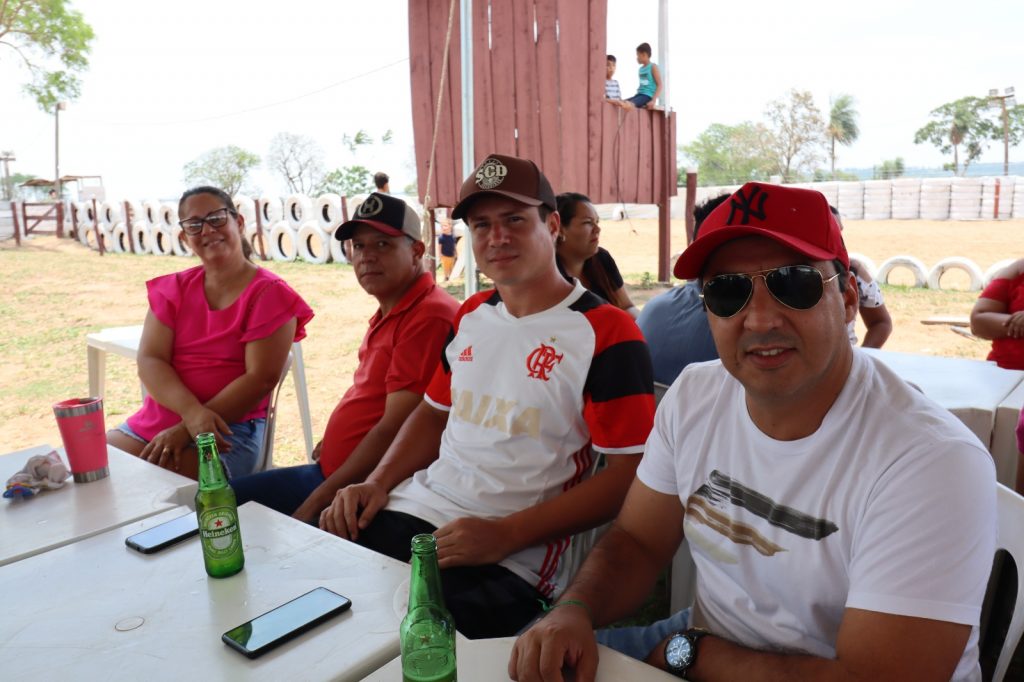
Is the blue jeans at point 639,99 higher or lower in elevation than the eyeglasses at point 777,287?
higher

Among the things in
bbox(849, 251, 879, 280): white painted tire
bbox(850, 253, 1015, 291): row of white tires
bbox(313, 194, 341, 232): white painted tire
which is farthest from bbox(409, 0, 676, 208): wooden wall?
bbox(313, 194, 341, 232): white painted tire

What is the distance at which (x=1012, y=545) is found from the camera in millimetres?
1274

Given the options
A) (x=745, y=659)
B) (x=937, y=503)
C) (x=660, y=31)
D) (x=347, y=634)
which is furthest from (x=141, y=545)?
(x=660, y=31)

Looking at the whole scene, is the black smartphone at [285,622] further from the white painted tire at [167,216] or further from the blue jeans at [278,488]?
the white painted tire at [167,216]

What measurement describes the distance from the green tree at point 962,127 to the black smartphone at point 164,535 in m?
35.9

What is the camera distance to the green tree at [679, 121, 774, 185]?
20203mm

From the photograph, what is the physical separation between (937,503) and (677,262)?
590mm

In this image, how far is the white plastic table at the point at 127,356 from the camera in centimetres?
382

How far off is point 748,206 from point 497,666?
3.00ft

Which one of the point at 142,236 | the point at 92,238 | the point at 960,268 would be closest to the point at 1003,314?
the point at 960,268

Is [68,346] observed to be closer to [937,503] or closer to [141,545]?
[141,545]

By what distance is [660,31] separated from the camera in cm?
864

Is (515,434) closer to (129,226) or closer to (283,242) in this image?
(283,242)

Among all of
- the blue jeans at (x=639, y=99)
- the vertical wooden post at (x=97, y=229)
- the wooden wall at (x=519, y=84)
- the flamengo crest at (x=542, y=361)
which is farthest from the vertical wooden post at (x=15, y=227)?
the flamengo crest at (x=542, y=361)
